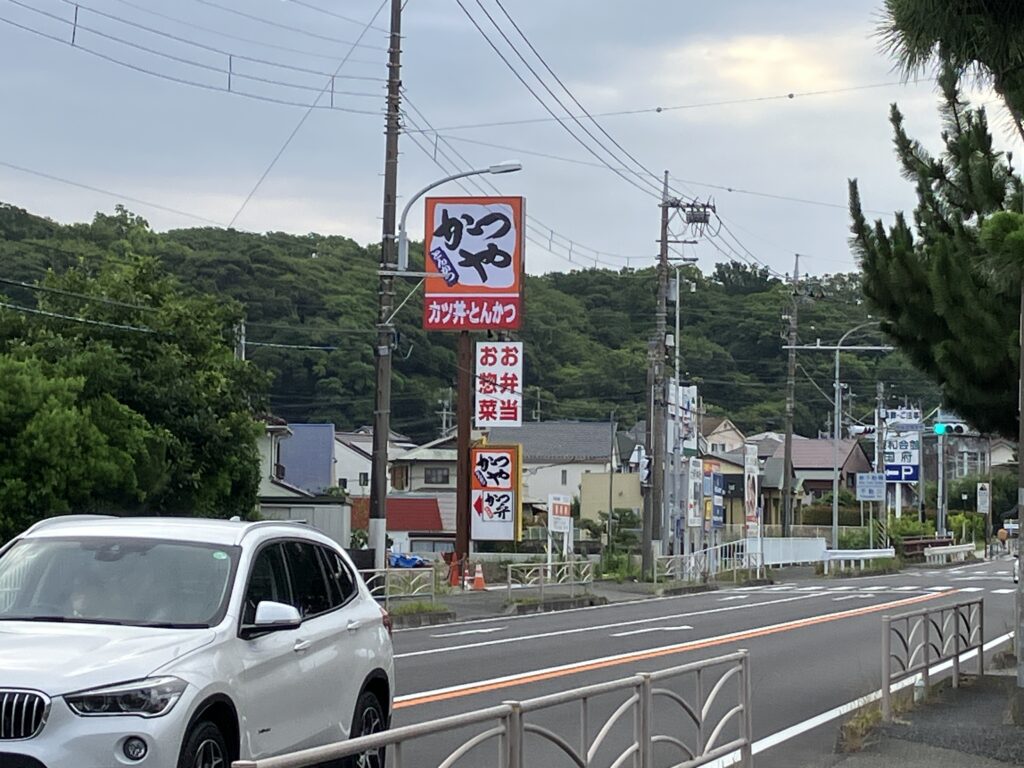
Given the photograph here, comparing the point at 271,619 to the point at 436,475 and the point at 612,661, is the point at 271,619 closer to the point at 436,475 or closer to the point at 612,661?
the point at 612,661

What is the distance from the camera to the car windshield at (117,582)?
779 cm

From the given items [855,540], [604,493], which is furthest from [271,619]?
[604,493]

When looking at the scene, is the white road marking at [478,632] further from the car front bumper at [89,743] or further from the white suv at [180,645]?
the car front bumper at [89,743]

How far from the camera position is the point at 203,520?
8867mm

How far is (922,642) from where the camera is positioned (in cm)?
1478

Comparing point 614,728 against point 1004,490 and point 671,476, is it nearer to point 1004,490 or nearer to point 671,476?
point 671,476

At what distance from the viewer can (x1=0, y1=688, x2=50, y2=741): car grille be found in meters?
6.54

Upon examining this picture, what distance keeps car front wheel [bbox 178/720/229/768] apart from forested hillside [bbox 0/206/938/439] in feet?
171

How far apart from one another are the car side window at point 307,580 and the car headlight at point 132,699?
68.9 inches

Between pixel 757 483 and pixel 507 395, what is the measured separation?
25.5 m

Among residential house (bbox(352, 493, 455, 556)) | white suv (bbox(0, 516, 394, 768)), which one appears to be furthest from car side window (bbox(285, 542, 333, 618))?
residential house (bbox(352, 493, 455, 556))

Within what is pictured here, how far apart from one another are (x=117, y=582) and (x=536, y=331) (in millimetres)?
86222

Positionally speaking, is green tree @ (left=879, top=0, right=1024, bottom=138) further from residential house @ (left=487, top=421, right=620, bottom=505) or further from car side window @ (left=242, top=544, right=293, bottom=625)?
residential house @ (left=487, top=421, right=620, bottom=505)

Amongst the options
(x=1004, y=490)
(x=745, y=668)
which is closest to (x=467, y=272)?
(x=745, y=668)
